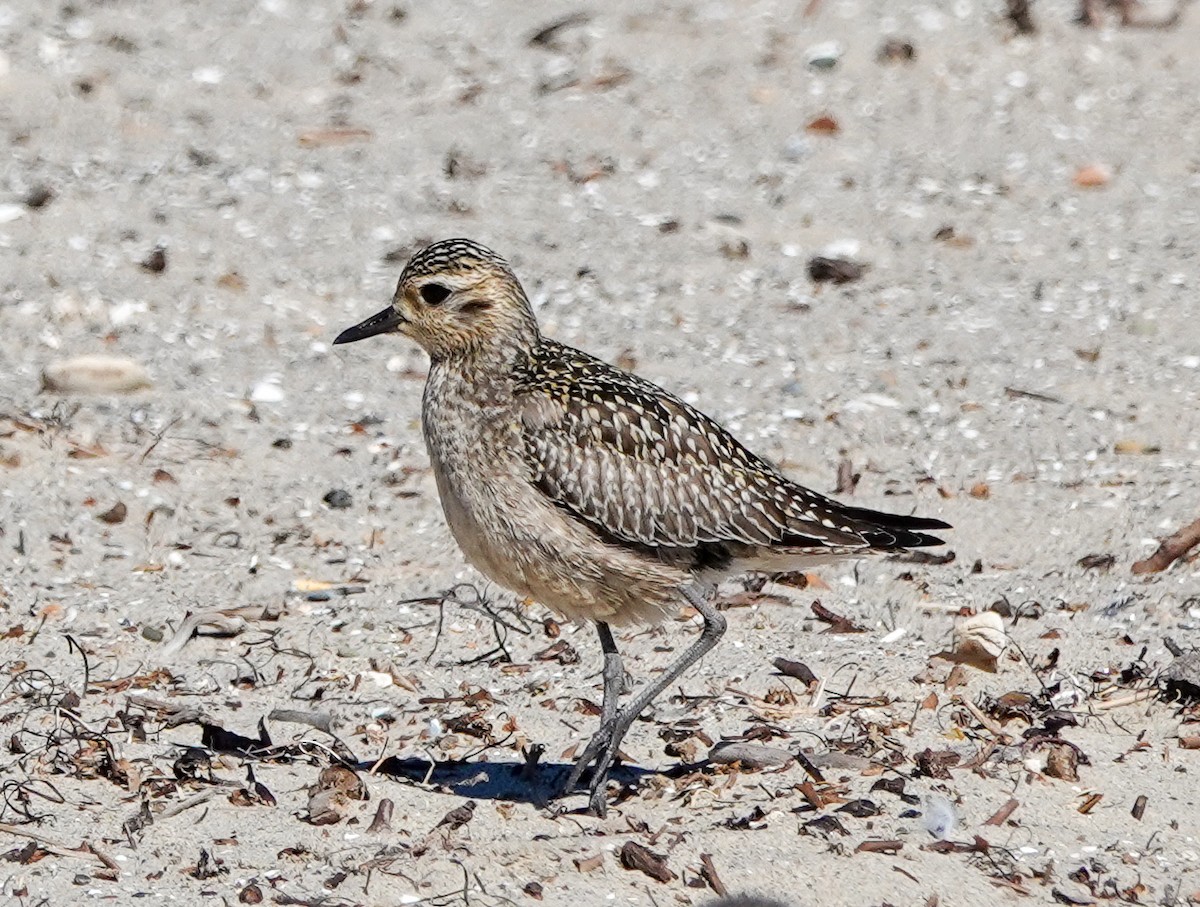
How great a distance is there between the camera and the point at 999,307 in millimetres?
11469

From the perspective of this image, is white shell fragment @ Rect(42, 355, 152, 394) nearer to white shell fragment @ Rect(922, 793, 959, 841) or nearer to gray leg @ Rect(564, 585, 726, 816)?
gray leg @ Rect(564, 585, 726, 816)

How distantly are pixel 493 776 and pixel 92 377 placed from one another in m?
4.14

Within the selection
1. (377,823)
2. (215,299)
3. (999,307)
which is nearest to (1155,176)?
(999,307)

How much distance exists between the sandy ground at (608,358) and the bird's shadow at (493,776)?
0.02m

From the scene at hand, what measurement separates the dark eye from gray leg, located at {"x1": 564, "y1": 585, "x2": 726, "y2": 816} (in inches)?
52.7

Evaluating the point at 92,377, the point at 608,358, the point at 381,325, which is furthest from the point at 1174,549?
the point at 92,377

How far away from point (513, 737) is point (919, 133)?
7.75 meters

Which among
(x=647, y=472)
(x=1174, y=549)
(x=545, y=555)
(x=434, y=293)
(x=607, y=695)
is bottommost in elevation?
(x=1174, y=549)

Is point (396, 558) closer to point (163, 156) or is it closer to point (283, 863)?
point (283, 863)

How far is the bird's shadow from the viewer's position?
6.89 meters

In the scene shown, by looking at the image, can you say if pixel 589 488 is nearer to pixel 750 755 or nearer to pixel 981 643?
pixel 750 755

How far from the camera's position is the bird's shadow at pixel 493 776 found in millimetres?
6887

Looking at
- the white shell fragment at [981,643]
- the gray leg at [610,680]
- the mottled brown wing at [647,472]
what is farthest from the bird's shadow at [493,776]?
the white shell fragment at [981,643]

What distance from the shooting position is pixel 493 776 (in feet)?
23.1
